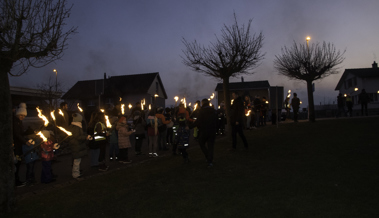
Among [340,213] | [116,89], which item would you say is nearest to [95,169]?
[340,213]

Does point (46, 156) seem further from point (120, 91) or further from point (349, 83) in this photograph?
point (349, 83)

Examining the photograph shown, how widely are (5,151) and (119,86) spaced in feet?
150

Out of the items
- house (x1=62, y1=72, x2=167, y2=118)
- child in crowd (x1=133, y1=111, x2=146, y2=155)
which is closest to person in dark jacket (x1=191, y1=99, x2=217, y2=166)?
child in crowd (x1=133, y1=111, x2=146, y2=155)

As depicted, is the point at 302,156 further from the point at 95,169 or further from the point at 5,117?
the point at 5,117

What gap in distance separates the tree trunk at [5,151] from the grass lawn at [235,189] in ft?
1.11

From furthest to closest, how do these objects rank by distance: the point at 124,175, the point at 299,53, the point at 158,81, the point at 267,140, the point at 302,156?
the point at 158,81 → the point at 299,53 → the point at 267,140 → the point at 302,156 → the point at 124,175

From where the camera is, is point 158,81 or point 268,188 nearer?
point 268,188

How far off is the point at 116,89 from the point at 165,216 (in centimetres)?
4576

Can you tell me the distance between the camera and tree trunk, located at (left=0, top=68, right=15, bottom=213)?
5984mm

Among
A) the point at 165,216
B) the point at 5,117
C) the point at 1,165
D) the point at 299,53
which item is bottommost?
the point at 165,216

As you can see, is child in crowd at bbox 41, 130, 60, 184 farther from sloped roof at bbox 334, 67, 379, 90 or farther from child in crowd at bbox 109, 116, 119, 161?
sloped roof at bbox 334, 67, 379, 90

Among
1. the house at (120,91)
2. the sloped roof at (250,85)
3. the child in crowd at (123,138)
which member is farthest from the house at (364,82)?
the child in crowd at (123,138)

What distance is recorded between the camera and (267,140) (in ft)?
44.0

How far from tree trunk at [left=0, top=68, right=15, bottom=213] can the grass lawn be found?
0.34 metres
